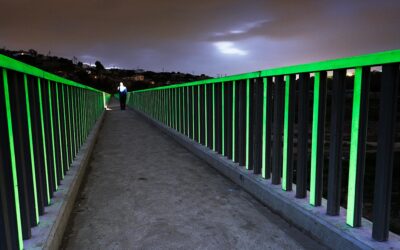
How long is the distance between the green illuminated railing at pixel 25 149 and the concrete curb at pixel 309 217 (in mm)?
2369

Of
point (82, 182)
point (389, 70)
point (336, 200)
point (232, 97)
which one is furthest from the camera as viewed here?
point (232, 97)

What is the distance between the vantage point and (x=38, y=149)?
10.1ft

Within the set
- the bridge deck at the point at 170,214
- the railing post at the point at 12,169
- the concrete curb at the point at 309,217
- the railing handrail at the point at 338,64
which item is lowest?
the bridge deck at the point at 170,214

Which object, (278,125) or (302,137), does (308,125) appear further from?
(278,125)

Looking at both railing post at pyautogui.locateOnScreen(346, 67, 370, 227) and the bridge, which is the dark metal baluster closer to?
the bridge

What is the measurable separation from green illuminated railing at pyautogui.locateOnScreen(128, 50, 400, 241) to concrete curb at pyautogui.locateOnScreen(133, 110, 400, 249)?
80 mm

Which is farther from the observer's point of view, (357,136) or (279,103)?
(279,103)

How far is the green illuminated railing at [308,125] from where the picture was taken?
2.43m

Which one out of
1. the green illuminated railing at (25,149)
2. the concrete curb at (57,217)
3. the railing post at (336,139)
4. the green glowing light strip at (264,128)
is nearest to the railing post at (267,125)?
the green glowing light strip at (264,128)

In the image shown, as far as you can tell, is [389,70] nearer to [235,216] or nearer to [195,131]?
[235,216]

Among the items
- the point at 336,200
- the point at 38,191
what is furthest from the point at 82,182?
the point at 336,200

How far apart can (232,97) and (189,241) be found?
2.92 meters

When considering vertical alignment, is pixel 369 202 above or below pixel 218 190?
below

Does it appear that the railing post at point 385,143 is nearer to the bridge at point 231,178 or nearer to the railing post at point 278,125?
the bridge at point 231,178
